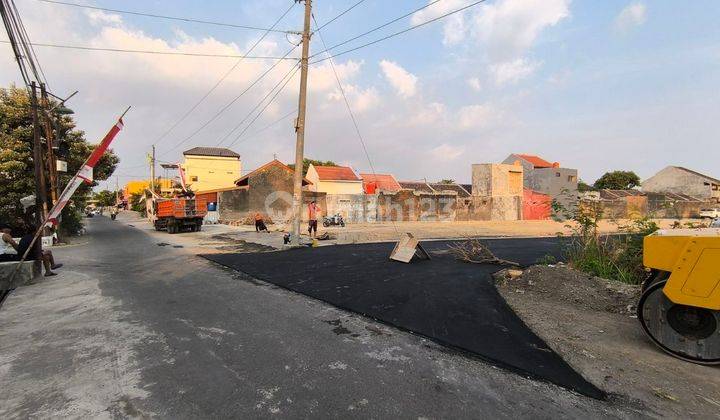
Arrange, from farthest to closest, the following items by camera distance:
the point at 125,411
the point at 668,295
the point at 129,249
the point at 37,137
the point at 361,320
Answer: the point at 129,249 → the point at 37,137 → the point at 361,320 → the point at 668,295 → the point at 125,411

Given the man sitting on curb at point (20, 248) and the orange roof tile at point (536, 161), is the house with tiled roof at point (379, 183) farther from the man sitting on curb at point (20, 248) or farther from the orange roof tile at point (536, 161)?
the man sitting on curb at point (20, 248)

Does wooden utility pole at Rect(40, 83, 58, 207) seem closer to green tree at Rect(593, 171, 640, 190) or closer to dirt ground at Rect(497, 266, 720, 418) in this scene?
dirt ground at Rect(497, 266, 720, 418)

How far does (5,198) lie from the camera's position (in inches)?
651

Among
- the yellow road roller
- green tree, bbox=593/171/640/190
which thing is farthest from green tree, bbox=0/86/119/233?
green tree, bbox=593/171/640/190

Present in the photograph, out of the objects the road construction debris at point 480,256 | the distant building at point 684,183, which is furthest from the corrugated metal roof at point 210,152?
the distant building at point 684,183

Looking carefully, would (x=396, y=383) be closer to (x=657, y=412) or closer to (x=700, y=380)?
(x=657, y=412)

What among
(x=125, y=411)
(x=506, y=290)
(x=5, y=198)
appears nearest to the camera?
(x=125, y=411)

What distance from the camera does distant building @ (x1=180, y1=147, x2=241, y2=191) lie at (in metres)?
52.0

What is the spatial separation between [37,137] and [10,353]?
9996mm

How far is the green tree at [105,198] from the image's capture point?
9088 centimetres

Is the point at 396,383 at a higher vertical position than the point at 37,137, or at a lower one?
lower

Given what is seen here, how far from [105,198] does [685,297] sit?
109 metres

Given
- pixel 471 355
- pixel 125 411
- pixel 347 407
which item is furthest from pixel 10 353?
pixel 471 355

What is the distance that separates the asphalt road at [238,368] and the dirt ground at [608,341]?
1.68 ft
